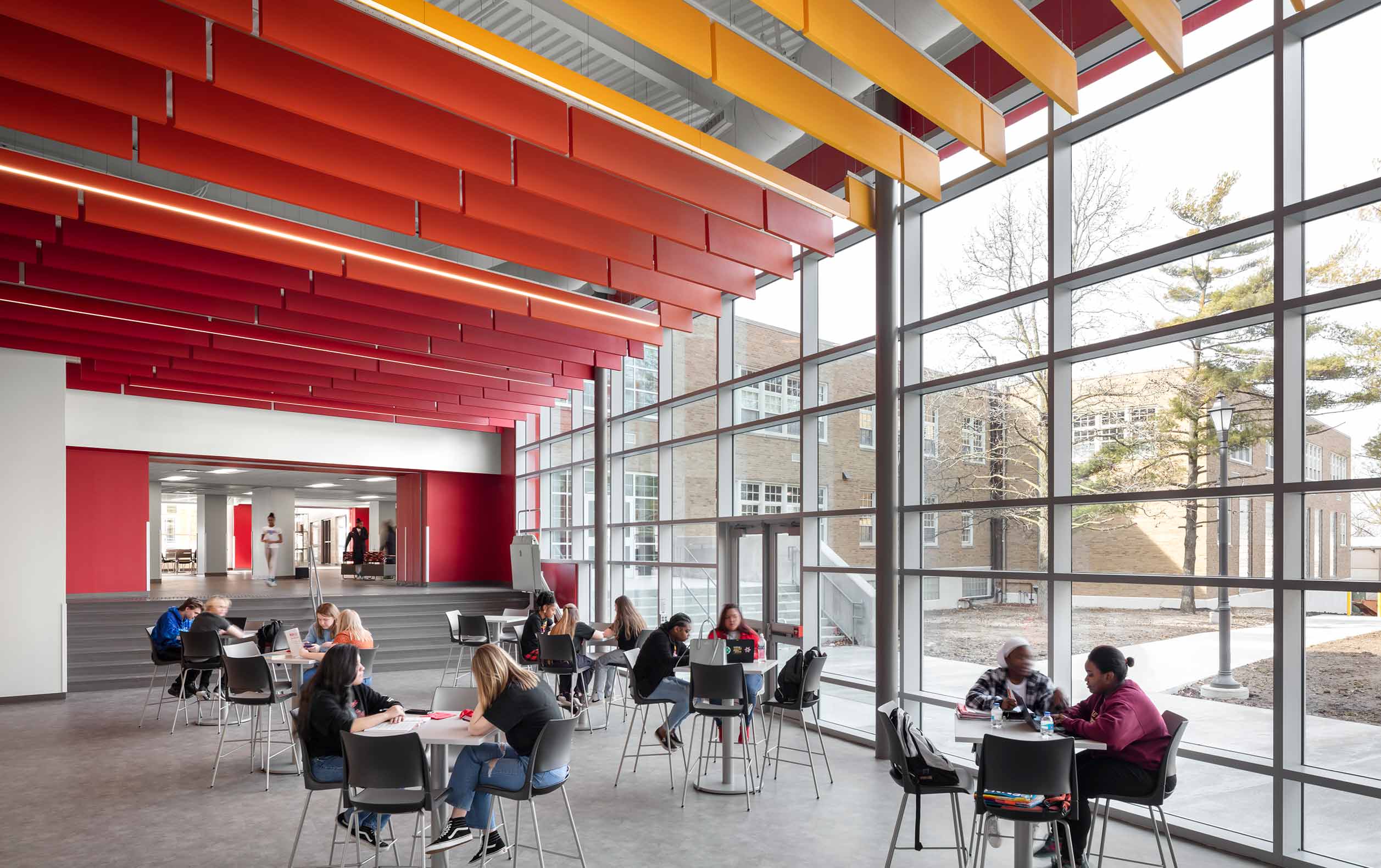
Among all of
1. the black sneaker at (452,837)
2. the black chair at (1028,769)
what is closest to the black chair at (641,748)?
the black sneaker at (452,837)

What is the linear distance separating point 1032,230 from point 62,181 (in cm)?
657

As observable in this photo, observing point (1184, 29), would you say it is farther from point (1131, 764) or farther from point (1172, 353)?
point (1131, 764)

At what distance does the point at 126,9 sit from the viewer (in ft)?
13.5

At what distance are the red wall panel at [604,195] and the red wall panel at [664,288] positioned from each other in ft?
3.24

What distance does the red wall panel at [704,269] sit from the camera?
24.4 ft

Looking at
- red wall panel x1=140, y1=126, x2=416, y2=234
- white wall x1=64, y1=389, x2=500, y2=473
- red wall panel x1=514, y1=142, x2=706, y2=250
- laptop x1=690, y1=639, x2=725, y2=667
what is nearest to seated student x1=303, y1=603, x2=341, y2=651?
laptop x1=690, y1=639, x2=725, y2=667

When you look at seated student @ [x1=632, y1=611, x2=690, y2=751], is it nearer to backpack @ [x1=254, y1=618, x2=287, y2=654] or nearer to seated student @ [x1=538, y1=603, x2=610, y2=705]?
seated student @ [x1=538, y1=603, x2=610, y2=705]

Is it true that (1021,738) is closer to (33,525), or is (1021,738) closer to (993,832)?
(993,832)

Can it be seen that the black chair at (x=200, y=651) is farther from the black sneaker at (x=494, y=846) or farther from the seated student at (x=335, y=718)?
the black sneaker at (x=494, y=846)

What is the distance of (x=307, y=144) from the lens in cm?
530

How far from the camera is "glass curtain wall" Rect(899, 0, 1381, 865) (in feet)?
15.1

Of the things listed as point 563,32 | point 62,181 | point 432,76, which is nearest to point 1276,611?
point 432,76

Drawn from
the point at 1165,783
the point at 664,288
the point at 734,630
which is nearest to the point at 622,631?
the point at 734,630

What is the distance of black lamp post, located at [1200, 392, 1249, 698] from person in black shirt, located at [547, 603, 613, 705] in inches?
212
